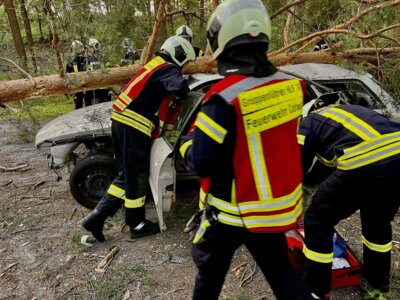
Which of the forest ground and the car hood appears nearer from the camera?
the forest ground

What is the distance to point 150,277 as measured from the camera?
2645 millimetres

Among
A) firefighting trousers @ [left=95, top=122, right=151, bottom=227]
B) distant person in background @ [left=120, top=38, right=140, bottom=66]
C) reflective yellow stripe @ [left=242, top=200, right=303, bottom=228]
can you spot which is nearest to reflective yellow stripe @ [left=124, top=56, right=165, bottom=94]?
firefighting trousers @ [left=95, top=122, right=151, bottom=227]

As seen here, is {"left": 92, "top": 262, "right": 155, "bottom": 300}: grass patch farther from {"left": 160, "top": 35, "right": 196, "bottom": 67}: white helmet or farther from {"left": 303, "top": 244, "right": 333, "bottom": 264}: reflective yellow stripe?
{"left": 160, "top": 35, "right": 196, "bottom": 67}: white helmet

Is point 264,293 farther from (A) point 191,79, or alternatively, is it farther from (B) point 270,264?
(A) point 191,79

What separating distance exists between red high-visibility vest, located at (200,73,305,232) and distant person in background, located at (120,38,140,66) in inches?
160

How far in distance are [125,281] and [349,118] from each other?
195 cm

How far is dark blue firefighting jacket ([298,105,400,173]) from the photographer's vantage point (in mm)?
1932

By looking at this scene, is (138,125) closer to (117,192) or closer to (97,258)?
(117,192)

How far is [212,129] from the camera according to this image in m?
1.40

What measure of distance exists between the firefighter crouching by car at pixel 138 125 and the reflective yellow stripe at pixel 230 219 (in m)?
1.34

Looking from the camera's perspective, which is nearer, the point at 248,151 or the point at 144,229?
the point at 248,151

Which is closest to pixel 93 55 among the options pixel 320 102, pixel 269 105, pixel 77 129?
pixel 77 129

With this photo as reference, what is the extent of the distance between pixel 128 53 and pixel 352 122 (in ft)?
13.5

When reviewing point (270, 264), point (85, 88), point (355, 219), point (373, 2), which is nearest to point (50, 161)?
point (85, 88)
